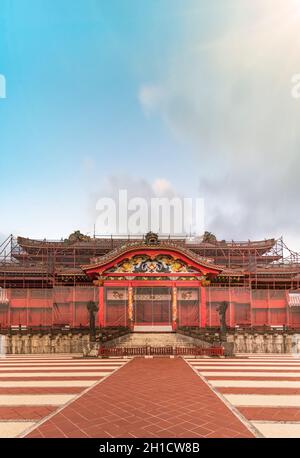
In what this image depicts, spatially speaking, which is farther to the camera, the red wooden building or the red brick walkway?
the red wooden building

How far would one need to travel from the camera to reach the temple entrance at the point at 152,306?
2711cm

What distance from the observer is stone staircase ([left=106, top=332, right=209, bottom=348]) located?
22.9 m

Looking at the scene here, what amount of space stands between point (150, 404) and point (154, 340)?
16.3 metres

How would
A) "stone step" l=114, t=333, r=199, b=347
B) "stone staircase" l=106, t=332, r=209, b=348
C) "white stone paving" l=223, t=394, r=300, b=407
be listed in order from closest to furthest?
"white stone paving" l=223, t=394, r=300, b=407 → "stone staircase" l=106, t=332, r=209, b=348 → "stone step" l=114, t=333, r=199, b=347

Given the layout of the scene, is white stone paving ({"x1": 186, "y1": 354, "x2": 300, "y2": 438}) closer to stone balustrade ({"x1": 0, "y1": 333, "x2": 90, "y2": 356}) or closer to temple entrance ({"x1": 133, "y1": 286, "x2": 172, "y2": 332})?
stone balustrade ({"x1": 0, "y1": 333, "x2": 90, "y2": 356})

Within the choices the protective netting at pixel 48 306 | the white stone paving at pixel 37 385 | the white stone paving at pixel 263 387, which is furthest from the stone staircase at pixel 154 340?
the white stone paving at pixel 37 385

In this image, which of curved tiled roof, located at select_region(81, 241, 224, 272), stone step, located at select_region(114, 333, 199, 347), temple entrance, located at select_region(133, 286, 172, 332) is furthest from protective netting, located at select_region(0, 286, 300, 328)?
stone step, located at select_region(114, 333, 199, 347)

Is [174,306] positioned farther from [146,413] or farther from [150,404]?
[146,413]

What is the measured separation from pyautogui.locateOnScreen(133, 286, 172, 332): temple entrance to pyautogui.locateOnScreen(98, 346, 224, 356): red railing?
748cm

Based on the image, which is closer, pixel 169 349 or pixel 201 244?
pixel 169 349

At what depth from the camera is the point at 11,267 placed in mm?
30969
